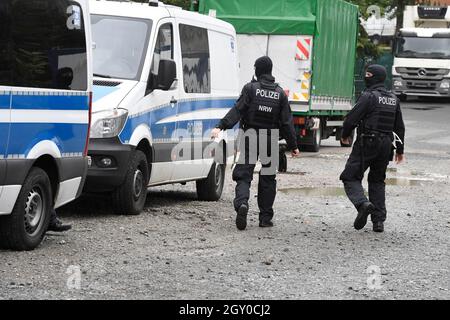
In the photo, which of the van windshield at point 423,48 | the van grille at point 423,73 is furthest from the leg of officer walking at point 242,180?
the van grille at point 423,73

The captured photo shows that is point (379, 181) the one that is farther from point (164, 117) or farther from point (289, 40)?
A: point (289, 40)

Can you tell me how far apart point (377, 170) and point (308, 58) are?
37.2ft

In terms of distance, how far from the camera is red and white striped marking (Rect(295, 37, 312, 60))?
2277 cm

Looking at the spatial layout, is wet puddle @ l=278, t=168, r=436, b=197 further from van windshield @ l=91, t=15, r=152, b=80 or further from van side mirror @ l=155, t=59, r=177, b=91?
van windshield @ l=91, t=15, r=152, b=80

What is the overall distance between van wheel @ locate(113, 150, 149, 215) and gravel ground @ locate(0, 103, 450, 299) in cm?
16

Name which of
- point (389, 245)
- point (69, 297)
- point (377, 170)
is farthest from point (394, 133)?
point (69, 297)

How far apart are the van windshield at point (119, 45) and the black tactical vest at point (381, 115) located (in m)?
2.59

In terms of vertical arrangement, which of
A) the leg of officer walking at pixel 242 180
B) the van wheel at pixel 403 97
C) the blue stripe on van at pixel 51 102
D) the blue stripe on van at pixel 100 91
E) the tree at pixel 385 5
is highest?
the tree at pixel 385 5

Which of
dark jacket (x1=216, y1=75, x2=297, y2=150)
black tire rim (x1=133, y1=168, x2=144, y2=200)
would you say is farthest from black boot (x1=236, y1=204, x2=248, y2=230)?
black tire rim (x1=133, y1=168, x2=144, y2=200)

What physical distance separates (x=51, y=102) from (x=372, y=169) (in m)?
4.06

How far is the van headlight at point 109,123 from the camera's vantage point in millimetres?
11219

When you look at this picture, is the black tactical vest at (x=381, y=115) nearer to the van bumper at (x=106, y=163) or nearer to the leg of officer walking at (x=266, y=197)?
the leg of officer walking at (x=266, y=197)

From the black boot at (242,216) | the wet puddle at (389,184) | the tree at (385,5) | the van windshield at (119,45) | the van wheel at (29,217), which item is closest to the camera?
the van wheel at (29,217)
